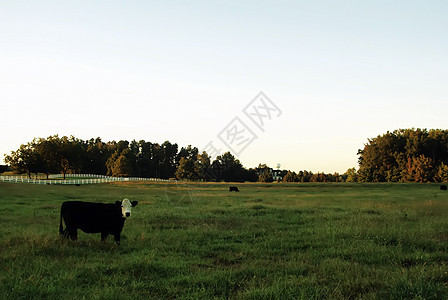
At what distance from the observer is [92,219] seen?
10867 millimetres

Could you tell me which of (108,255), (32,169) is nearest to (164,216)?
(108,255)

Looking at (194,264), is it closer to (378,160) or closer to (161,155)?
(378,160)

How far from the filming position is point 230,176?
473 feet

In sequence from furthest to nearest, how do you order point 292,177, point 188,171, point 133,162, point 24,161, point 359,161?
point 133,162 → point 188,171 → point 292,177 → point 359,161 → point 24,161

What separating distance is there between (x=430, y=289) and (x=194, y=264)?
5.20 meters

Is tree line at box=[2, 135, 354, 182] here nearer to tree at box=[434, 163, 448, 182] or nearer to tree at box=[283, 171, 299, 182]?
tree at box=[283, 171, 299, 182]

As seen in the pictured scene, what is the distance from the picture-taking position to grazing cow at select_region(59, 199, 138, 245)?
10.8 meters

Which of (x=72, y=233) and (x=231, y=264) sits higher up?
(x=72, y=233)

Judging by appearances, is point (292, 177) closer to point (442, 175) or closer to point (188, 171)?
point (188, 171)

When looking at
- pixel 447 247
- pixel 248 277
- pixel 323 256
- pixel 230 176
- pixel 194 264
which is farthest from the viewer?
pixel 230 176

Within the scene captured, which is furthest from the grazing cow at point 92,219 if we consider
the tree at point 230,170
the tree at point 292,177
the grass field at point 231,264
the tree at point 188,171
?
the tree at point 230,170

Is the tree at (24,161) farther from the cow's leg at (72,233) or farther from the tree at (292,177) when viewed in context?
the cow's leg at (72,233)

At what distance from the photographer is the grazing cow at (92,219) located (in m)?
10.8

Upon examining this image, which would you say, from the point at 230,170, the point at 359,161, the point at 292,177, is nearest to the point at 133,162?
the point at 230,170
